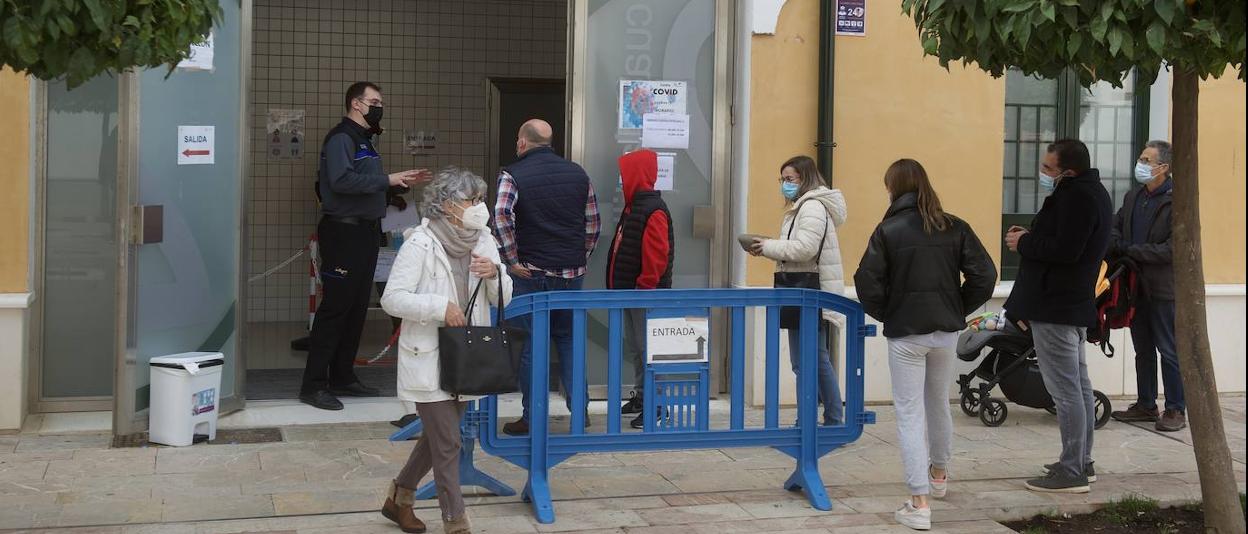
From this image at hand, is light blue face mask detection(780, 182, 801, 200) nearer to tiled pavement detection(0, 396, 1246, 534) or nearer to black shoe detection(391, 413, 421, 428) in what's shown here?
tiled pavement detection(0, 396, 1246, 534)

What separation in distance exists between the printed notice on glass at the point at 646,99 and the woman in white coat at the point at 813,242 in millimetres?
1385

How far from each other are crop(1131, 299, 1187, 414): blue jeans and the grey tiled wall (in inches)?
240

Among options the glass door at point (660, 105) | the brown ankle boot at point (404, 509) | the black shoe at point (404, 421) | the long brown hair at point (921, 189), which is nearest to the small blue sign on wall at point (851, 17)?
the glass door at point (660, 105)

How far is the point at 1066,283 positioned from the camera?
661 centimetres

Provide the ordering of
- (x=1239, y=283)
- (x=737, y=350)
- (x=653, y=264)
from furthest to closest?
(x=1239, y=283) → (x=653, y=264) → (x=737, y=350)

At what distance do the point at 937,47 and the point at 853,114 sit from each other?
323 centimetres

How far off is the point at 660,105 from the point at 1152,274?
3.16 metres

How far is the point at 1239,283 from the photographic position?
9.65m

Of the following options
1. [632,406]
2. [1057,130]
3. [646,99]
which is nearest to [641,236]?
[632,406]

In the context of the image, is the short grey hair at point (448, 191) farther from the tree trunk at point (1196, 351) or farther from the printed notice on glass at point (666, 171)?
the printed notice on glass at point (666, 171)

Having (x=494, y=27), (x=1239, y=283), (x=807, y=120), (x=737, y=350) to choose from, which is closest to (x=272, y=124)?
(x=494, y=27)

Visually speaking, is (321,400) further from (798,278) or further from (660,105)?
(798,278)

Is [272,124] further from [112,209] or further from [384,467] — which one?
[384,467]

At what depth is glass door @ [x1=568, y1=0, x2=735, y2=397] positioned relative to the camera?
870 centimetres
